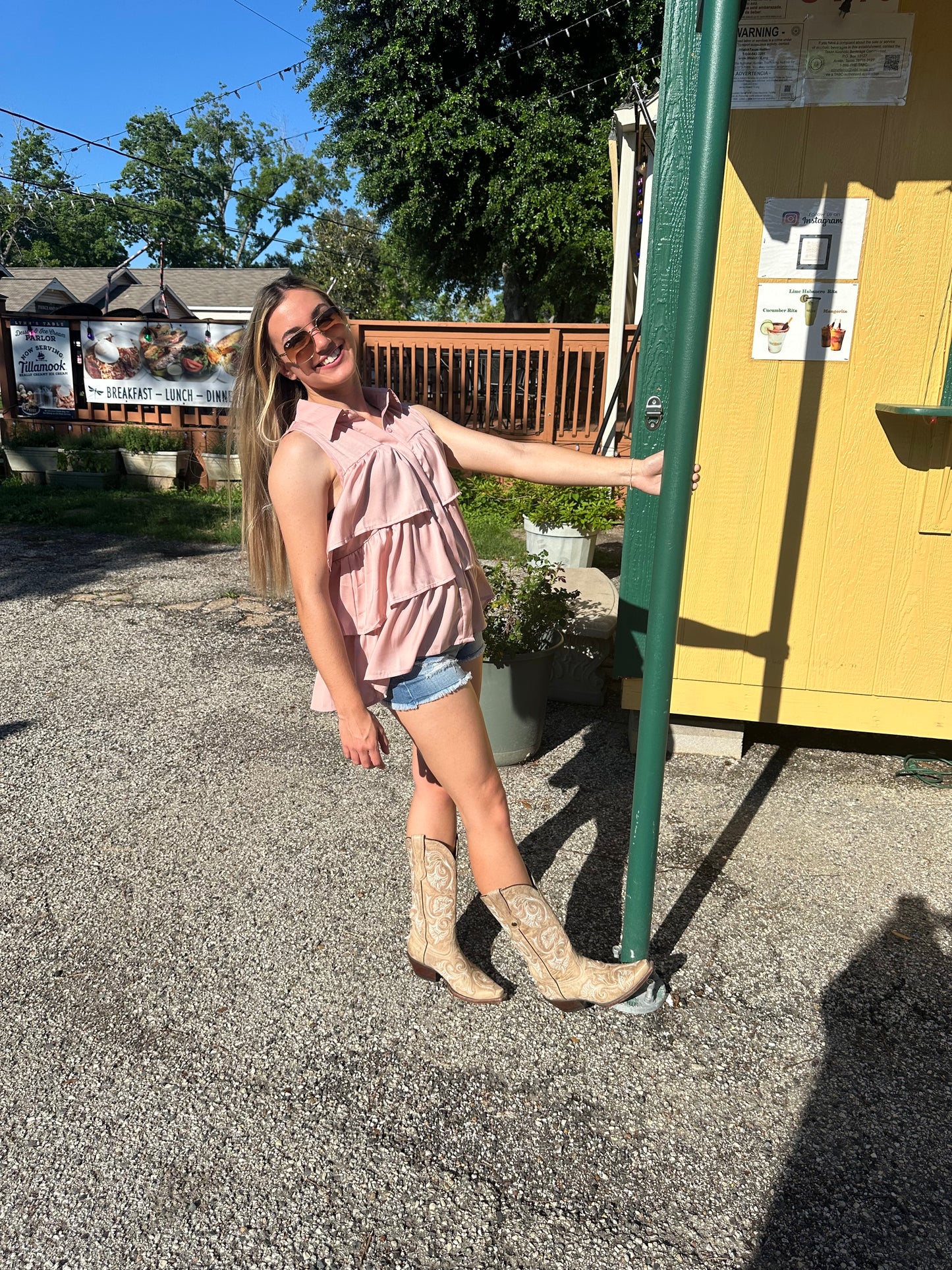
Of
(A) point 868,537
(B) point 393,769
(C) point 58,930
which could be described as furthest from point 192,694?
(A) point 868,537

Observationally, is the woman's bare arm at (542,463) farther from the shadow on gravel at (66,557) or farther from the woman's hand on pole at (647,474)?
the shadow on gravel at (66,557)

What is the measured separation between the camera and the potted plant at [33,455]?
36.2 ft

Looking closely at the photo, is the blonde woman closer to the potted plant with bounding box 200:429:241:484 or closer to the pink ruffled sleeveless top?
the pink ruffled sleeveless top

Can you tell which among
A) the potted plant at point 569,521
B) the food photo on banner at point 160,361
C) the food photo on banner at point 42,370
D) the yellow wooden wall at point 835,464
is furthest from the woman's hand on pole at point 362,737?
the food photo on banner at point 42,370

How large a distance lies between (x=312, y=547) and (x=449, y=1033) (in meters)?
1.36

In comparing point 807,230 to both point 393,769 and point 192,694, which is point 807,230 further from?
point 192,694

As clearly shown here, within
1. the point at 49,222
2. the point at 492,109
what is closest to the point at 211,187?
the point at 49,222

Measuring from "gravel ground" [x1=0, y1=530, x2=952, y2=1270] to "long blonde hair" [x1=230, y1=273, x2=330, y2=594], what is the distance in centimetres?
→ 127

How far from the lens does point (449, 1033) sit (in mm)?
2309

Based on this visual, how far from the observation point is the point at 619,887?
298 centimetres

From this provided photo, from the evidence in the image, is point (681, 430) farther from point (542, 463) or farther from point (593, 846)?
point (593, 846)

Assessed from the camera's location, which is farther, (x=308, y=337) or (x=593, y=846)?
(x=593, y=846)

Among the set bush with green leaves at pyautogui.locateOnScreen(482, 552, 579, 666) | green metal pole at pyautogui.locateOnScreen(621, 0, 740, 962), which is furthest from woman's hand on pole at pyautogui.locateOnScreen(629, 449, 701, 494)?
bush with green leaves at pyautogui.locateOnScreen(482, 552, 579, 666)

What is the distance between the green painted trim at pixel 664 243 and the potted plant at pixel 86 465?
9.18 metres
